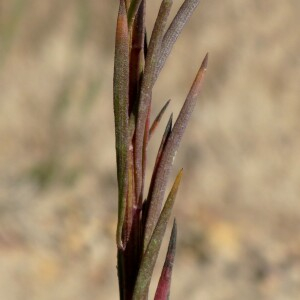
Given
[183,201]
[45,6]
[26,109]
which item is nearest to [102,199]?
[183,201]

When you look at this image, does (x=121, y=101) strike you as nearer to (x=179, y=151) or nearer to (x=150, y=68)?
(x=150, y=68)

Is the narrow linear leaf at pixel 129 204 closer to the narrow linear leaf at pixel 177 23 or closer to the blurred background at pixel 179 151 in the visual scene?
the narrow linear leaf at pixel 177 23

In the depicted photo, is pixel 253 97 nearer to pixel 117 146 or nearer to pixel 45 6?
pixel 45 6

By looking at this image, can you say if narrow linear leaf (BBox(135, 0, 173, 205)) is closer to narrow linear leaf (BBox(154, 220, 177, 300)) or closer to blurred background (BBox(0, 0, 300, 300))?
narrow linear leaf (BBox(154, 220, 177, 300))

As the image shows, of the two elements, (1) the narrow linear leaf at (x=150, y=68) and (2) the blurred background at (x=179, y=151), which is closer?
(1) the narrow linear leaf at (x=150, y=68)

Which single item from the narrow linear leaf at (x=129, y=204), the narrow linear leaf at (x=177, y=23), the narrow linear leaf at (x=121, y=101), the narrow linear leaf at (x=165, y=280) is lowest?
the narrow linear leaf at (x=165, y=280)

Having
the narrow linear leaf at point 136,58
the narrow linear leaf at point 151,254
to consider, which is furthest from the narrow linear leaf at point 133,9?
the narrow linear leaf at point 151,254

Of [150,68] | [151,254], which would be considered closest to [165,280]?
[151,254]
